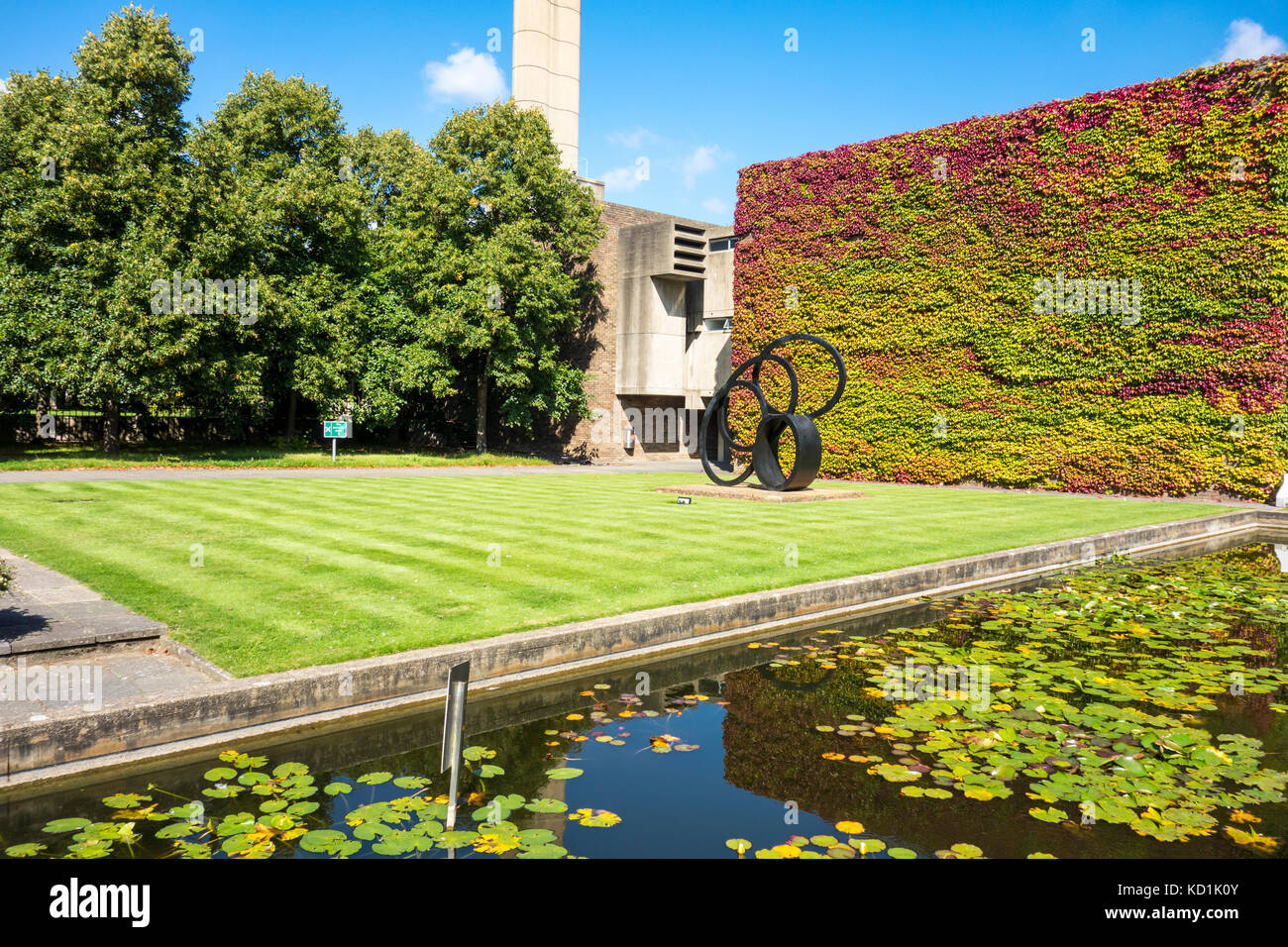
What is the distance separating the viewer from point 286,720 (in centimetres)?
559

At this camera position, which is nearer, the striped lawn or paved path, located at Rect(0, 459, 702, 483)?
the striped lawn

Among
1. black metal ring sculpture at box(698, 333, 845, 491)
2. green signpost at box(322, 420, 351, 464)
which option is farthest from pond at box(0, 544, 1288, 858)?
green signpost at box(322, 420, 351, 464)

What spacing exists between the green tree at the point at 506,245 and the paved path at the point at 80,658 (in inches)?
984

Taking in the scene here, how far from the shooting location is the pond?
418 cm

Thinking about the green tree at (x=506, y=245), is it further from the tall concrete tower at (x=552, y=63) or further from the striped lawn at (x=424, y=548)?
the striped lawn at (x=424, y=548)

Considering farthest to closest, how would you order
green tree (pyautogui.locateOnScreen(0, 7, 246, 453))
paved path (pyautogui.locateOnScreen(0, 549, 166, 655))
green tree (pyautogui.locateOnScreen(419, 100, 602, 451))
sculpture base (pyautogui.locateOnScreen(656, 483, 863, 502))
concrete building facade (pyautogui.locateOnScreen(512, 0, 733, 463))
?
concrete building facade (pyautogui.locateOnScreen(512, 0, 733, 463)), green tree (pyautogui.locateOnScreen(419, 100, 602, 451)), green tree (pyautogui.locateOnScreen(0, 7, 246, 453)), sculpture base (pyautogui.locateOnScreen(656, 483, 863, 502)), paved path (pyautogui.locateOnScreen(0, 549, 166, 655))

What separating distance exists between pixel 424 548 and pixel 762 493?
31.5ft

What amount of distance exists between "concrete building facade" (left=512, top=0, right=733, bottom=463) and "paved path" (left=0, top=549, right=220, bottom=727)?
2962 cm

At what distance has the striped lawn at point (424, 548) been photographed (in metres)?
7.20

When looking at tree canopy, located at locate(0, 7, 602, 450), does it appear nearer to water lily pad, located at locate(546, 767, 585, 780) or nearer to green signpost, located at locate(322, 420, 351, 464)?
green signpost, located at locate(322, 420, 351, 464)

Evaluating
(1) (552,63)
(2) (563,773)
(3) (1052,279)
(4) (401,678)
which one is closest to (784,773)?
(2) (563,773)

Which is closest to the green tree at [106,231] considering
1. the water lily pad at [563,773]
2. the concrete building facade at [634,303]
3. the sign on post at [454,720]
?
the concrete building facade at [634,303]

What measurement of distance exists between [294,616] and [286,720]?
1.74 m

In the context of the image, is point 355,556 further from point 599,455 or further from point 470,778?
point 599,455
